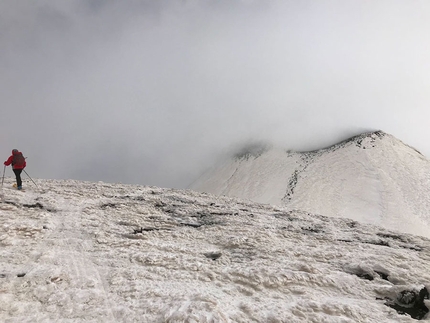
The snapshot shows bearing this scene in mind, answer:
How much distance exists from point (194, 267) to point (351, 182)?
37240 millimetres

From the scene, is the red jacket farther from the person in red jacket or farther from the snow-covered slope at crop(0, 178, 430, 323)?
the snow-covered slope at crop(0, 178, 430, 323)

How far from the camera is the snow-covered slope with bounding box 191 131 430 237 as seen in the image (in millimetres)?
32875

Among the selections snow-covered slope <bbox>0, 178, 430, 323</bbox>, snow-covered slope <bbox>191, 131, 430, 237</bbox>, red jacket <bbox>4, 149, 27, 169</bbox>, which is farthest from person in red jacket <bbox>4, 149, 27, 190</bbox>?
snow-covered slope <bbox>191, 131, 430, 237</bbox>

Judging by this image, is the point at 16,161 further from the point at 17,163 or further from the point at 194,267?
the point at 194,267

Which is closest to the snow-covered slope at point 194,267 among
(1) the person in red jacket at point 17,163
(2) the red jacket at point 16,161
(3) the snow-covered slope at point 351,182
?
(1) the person in red jacket at point 17,163

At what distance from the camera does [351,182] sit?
39.6m

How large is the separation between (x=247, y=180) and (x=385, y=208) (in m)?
23.6

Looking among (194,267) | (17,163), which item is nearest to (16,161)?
(17,163)

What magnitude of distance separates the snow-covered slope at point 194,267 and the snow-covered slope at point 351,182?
77.6 ft

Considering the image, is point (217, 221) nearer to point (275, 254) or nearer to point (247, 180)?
point (275, 254)

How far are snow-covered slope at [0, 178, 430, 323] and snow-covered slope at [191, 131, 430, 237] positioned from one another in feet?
77.6

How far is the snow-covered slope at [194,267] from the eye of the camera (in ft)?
17.8

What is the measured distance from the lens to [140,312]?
5.33 metres

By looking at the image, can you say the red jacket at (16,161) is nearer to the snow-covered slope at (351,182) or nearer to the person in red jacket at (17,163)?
the person in red jacket at (17,163)
